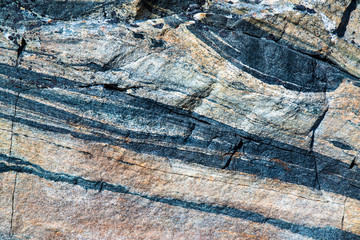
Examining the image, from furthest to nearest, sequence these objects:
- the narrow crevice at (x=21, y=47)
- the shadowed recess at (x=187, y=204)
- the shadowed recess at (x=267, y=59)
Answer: the shadowed recess at (x=187, y=204)
the shadowed recess at (x=267, y=59)
the narrow crevice at (x=21, y=47)

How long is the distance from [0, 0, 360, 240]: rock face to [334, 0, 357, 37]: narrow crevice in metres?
0.02

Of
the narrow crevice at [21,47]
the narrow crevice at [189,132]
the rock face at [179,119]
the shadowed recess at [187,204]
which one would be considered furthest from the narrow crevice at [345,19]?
the narrow crevice at [21,47]

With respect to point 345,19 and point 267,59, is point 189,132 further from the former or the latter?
point 345,19

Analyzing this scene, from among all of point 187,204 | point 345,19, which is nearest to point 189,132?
point 187,204

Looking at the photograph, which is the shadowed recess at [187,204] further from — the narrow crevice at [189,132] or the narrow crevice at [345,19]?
the narrow crevice at [345,19]

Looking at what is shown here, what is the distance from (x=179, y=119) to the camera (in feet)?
14.5

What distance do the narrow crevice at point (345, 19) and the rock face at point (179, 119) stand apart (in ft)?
0.05

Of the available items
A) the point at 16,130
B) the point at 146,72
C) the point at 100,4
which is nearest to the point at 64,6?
the point at 100,4

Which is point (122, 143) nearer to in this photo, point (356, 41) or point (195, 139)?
point (195, 139)

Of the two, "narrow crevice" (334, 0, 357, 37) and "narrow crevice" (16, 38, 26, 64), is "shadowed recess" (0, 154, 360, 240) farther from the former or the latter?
"narrow crevice" (334, 0, 357, 37)

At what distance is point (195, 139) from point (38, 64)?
2.57 m

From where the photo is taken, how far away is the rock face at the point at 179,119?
13.6ft

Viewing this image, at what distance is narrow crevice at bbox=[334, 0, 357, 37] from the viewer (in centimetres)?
431

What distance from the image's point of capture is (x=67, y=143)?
4.32 metres
